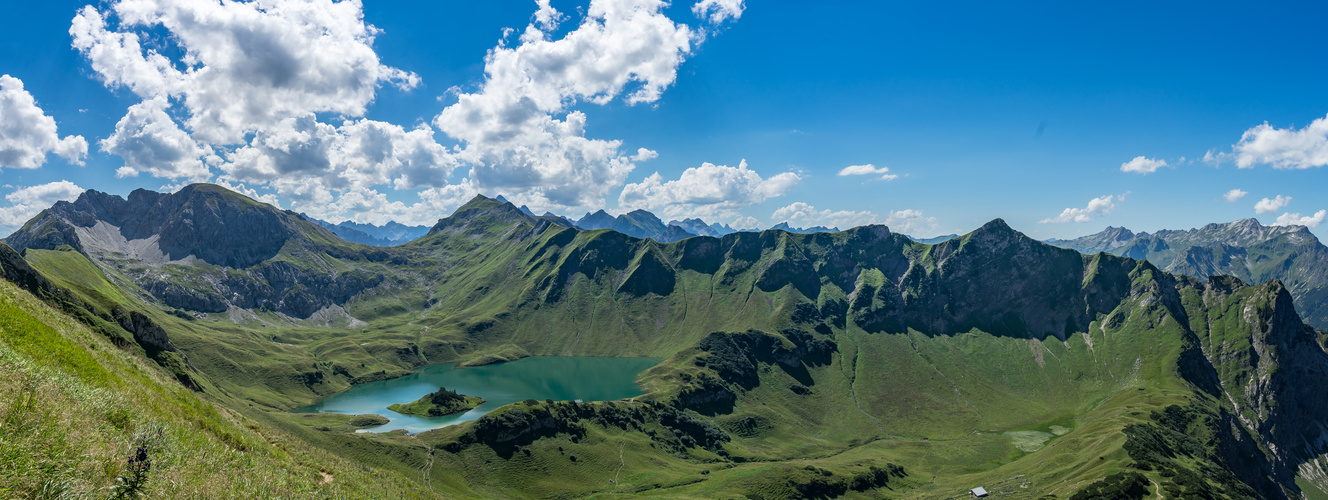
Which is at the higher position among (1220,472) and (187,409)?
(187,409)

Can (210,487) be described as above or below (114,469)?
below

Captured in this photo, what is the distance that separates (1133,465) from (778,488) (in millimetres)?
99044

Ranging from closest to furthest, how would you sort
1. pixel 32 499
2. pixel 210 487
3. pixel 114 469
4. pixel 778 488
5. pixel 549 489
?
pixel 32 499
pixel 114 469
pixel 210 487
pixel 549 489
pixel 778 488

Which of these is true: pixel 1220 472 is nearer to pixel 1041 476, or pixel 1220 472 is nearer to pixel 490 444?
pixel 1041 476

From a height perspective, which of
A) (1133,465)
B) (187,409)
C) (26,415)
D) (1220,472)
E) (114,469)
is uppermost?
(26,415)

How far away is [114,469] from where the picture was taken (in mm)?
12688

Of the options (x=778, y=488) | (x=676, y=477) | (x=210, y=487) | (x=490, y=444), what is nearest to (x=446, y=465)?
(x=490, y=444)

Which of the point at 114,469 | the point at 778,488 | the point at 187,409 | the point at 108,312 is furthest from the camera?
the point at 778,488

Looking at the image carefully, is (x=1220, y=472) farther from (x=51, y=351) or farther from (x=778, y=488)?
(x=51, y=351)

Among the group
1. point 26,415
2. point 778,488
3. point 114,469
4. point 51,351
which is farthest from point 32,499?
point 778,488

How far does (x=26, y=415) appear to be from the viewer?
12.9 m

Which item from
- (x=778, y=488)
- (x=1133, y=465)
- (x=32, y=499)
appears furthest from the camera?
(x=778, y=488)

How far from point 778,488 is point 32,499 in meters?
193

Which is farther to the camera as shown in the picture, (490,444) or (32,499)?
(490,444)
